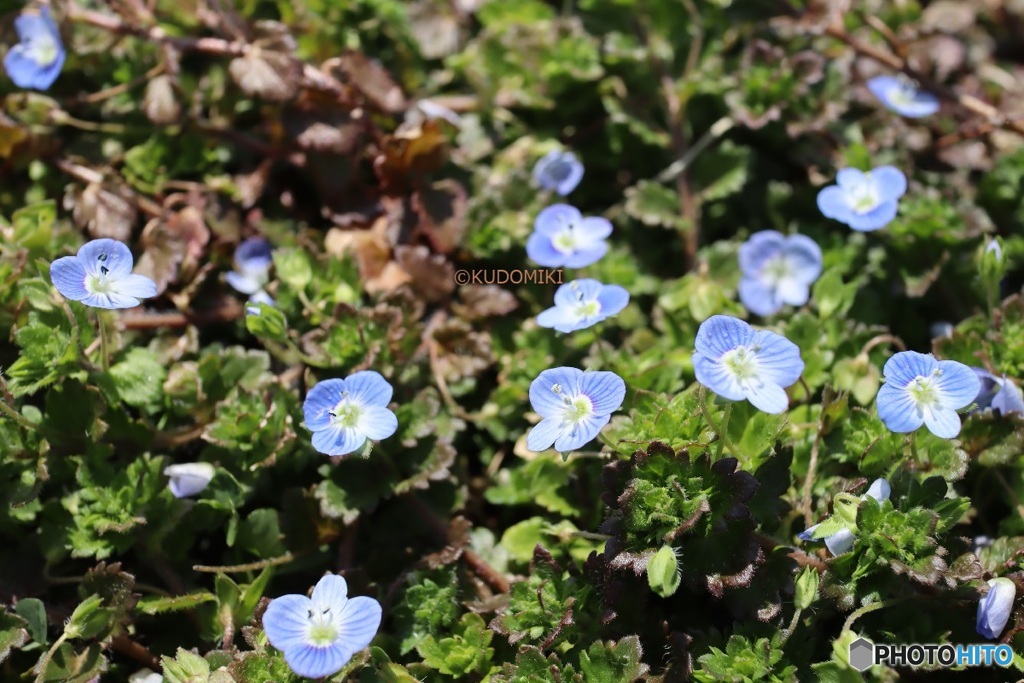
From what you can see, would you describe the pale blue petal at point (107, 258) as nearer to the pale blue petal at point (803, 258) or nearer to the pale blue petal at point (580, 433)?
the pale blue petal at point (580, 433)

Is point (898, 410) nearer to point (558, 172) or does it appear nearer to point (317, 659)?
point (317, 659)

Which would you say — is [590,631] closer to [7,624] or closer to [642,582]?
[642,582]

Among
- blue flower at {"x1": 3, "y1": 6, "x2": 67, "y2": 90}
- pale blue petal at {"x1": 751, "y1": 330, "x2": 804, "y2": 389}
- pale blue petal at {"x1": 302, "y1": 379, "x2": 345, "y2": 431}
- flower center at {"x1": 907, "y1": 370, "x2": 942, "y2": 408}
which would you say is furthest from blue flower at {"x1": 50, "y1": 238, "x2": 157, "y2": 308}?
flower center at {"x1": 907, "y1": 370, "x2": 942, "y2": 408}

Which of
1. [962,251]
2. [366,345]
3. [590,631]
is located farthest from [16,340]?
[962,251]

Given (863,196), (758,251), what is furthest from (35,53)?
(863,196)

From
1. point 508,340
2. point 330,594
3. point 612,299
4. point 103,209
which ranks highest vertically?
point 612,299
